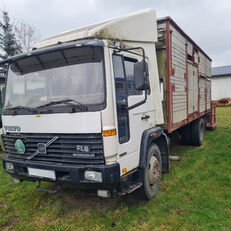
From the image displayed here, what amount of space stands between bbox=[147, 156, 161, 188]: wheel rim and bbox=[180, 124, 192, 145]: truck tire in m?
3.38

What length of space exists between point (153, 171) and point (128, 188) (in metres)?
0.76

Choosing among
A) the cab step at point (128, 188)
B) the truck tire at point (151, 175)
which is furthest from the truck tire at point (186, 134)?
the cab step at point (128, 188)

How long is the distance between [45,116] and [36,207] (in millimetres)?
1714

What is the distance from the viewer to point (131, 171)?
304 centimetres

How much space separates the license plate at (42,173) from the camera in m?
2.82

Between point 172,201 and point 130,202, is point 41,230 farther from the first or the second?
point 172,201

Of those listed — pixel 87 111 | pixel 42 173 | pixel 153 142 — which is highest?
pixel 87 111

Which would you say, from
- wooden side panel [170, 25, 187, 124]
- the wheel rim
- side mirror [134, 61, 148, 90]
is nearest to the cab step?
the wheel rim

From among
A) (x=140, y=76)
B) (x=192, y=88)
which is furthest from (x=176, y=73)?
(x=140, y=76)

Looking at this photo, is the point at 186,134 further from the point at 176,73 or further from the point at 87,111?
the point at 87,111

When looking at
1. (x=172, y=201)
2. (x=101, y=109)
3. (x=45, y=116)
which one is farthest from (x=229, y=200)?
(x=45, y=116)

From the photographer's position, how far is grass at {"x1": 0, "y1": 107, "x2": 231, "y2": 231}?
299 centimetres

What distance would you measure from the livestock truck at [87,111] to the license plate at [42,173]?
1 centimetres

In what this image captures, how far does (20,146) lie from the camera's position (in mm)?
3070
